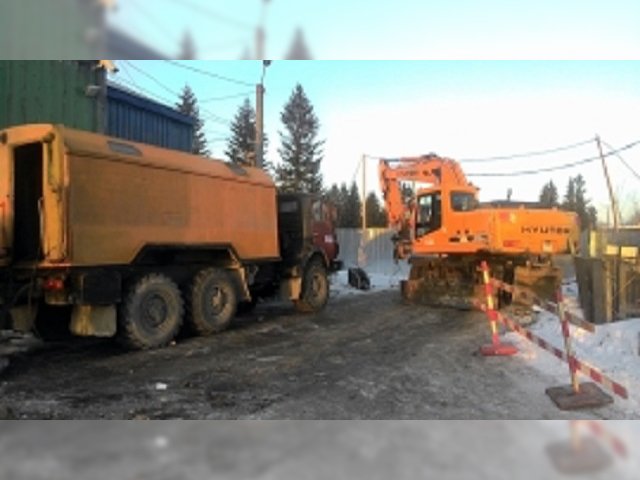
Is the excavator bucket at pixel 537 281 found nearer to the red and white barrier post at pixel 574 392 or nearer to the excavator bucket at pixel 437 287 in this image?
the excavator bucket at pixel 437 287

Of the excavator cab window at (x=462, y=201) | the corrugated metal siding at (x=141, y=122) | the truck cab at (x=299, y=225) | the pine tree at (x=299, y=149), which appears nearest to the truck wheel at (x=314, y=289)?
the truck cab at (x=299, y=225)

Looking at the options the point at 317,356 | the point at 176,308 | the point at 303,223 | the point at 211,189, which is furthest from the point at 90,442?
the point at 303,223

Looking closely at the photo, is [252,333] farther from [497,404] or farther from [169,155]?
[497,404]

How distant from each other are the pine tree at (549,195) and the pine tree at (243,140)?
155 inches

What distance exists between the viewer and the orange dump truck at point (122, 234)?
620 cm

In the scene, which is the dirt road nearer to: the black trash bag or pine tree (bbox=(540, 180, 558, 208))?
pine tree (bbox=(540, 180, 558, 208))

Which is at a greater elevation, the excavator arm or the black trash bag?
the excavator arm

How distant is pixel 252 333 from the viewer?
28.2ft

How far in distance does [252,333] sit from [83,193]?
333 cm

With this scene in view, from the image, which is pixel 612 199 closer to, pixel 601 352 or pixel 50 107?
pixel 601 352

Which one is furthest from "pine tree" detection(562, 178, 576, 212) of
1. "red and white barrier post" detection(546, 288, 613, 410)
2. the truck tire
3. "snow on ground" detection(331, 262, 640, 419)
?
the truck tire

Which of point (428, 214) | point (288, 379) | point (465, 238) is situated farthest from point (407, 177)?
point (288, 379)

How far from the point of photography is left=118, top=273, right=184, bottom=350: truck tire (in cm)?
700

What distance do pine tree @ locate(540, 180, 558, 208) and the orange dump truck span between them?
4180 mm
